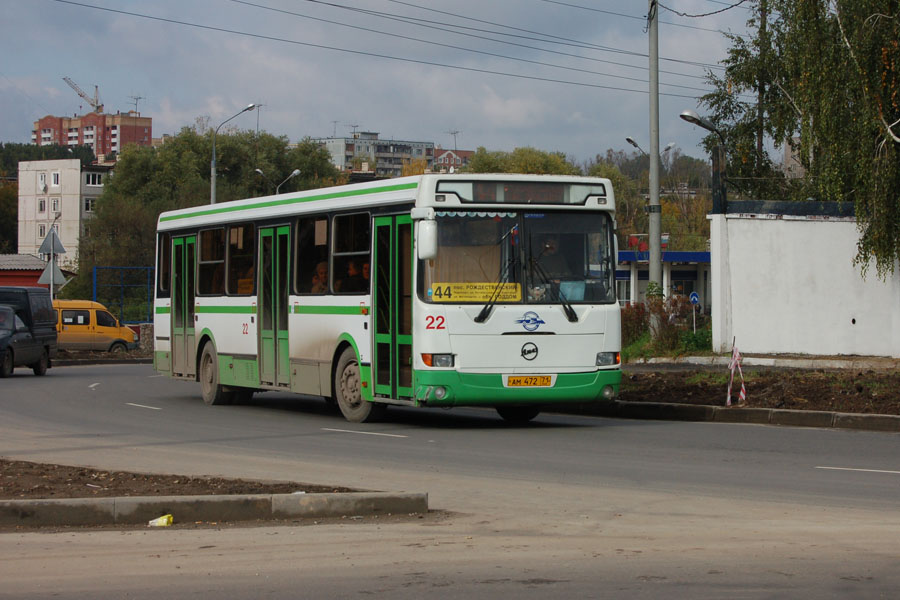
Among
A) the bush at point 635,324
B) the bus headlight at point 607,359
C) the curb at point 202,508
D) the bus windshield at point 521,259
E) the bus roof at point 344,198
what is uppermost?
the bus roof at point 344,198

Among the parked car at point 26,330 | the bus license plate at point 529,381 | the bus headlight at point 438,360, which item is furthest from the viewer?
the parked car at point 26,330

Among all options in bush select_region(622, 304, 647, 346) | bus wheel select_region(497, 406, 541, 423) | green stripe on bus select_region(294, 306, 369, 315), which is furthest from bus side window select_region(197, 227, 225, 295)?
bush select_region(622, 304, 647, 346)

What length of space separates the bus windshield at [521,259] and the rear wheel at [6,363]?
19410 millimetres

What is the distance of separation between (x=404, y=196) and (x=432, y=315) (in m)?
1.75

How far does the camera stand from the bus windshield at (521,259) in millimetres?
16078

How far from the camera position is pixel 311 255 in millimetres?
18984

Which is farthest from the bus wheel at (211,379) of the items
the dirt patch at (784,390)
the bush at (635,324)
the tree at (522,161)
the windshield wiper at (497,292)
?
the tree at (522,161)

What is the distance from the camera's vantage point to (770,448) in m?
14.2

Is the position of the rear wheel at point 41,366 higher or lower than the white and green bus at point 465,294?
lower

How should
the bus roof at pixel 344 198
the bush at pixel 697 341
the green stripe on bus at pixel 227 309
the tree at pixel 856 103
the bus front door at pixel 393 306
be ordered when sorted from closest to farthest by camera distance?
the bus roof at pixel 344 198, the bus front door at pixel 393 306, the green stripe on bus at pixel 227 309, the tree at pixel 856 103, the bush at pixel 697 341

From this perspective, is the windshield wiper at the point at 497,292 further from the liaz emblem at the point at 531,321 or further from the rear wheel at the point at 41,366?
the rear wheel at the point at 41,366

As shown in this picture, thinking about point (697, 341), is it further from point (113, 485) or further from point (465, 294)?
point (113, 485)

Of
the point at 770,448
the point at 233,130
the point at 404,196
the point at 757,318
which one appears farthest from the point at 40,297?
the point at 233,130

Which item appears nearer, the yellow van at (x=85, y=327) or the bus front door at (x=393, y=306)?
the bus front door at (x=393, y=306)
